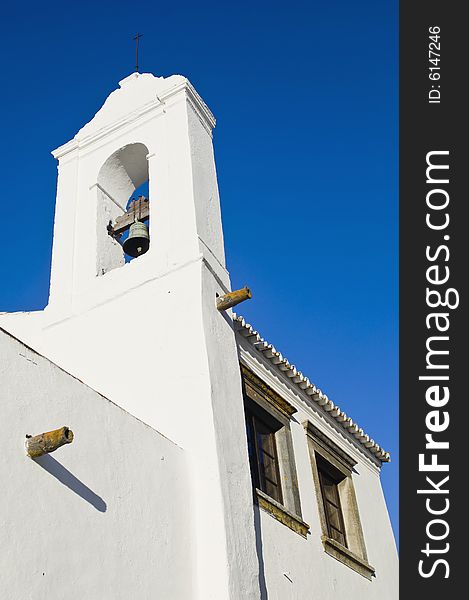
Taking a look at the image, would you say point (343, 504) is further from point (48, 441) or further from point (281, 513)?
point (48, 441)

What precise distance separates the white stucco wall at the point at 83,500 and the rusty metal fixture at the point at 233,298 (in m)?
1.74

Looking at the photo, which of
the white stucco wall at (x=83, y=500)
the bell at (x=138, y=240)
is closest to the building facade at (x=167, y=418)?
the white stucco wall at (x=83, y=500)

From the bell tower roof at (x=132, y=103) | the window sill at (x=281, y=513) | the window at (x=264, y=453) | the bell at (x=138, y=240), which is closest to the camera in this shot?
the window sill at (x=281, y=513)

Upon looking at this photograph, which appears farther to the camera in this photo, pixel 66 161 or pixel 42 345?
pixel 66 161

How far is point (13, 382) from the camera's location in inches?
182

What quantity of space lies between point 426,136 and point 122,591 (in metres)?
4.51

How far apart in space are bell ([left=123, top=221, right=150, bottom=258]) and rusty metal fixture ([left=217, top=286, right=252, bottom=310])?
1.54m

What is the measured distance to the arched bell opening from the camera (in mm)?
8414

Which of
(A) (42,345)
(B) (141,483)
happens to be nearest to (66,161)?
(A) (42,345)

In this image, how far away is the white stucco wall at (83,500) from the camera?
14.1 ft

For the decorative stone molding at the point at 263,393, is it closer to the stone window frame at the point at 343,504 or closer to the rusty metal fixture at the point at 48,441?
the stone window frame at the point at 343,504

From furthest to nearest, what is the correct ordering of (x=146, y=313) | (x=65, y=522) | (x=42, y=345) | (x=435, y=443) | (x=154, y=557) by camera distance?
1. (x=42, y=345)
2. (x=146, y=313)
3. (x=435, y=443)
4. (x=154, y=557)
5. (x=65, y=522)

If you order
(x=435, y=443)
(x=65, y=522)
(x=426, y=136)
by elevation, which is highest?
(x=426, y=136)

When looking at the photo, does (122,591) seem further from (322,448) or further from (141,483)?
(322,448)
